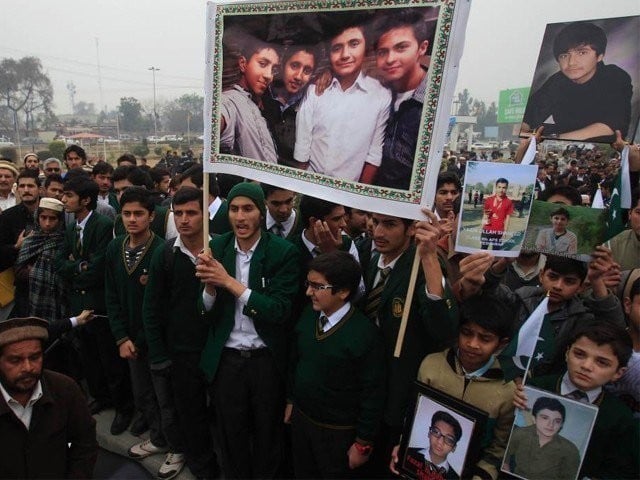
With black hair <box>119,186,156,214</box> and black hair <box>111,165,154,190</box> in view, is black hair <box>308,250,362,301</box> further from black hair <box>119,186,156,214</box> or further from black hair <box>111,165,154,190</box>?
black hair <box>111,165,154,190</box>

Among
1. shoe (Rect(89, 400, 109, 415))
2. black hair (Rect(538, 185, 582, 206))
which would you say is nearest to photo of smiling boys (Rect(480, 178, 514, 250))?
black hair (Rect(538, 185, 582, 206))

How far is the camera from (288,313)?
2795 mm

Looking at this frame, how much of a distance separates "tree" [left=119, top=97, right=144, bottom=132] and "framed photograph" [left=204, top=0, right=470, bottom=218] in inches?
3452

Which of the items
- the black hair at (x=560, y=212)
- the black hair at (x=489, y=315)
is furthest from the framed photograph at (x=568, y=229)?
the black hair at (x=489, y=315)

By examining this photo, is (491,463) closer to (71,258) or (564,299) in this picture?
(564,299)

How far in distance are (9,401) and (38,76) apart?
246 ft

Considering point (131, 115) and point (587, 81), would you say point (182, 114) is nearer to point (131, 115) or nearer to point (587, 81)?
point (131, 115)

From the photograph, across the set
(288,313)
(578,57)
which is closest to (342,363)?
(288,313)

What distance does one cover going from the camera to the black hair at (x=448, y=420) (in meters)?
2.05

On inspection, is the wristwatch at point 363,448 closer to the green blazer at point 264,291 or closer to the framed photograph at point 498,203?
the green blazer at point 264,291

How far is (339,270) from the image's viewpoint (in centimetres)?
252

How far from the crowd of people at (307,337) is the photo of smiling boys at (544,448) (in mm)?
47

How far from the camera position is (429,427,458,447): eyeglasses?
2061 mm

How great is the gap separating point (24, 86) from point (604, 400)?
76.3m
